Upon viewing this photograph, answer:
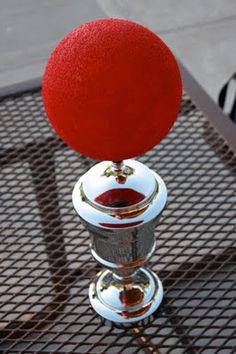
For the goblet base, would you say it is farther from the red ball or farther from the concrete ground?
the concrete ground

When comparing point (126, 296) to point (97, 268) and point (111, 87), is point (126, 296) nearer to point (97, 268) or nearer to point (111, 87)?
point (97, 268)

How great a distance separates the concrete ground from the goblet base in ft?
4.70

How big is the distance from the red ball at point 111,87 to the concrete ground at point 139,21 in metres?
1.62

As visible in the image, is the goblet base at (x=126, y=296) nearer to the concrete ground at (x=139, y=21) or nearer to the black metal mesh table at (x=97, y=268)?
the black metal mesh table at (x=97, y=268)

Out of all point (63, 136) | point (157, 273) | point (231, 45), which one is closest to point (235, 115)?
point (157, 273)

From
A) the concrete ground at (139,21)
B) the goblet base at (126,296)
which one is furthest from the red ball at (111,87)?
the concrete ground at (139,21)

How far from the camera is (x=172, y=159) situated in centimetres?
118

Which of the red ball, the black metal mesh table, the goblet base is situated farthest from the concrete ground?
the red ball

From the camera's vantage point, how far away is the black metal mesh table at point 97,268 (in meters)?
0.90

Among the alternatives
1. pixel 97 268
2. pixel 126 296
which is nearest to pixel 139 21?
pixel 97 268

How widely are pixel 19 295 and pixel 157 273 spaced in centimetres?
19

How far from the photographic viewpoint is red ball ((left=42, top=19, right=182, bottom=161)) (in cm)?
A: 66

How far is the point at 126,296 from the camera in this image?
903 mm

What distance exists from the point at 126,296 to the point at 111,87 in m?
0.33
